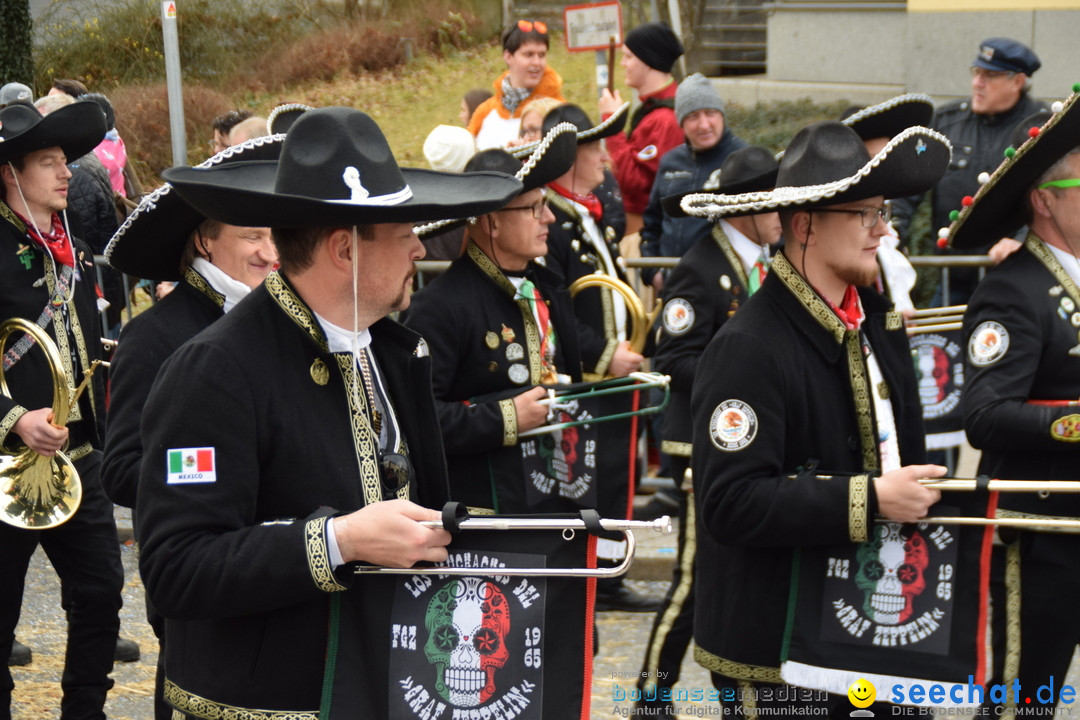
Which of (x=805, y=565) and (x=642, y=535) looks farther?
(x=642, y=535)

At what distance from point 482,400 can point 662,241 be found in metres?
3.20

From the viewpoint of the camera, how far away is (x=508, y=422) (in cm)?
522

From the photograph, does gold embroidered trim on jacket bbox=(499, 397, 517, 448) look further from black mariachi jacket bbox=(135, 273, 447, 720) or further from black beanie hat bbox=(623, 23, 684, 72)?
black beanie hat bbox=(623, 23, 684, 72)

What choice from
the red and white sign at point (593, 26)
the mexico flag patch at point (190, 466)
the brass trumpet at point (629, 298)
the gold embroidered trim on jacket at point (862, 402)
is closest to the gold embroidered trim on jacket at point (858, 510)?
the gold embroidered trim on jacket at point (862, 402)

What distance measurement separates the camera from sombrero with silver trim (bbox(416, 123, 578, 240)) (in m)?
5.39

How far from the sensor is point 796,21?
50.1 ft

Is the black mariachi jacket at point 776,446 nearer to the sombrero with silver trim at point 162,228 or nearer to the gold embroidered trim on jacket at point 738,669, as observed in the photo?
the gold embroidered trim on jacket at point 738,669

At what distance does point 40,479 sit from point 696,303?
8.75ft

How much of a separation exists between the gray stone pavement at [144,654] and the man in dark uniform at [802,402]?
1949 mm

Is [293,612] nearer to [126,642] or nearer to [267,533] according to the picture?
[267,533]

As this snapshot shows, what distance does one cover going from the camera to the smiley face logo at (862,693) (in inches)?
144

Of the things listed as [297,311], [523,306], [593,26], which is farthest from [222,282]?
[593,26]

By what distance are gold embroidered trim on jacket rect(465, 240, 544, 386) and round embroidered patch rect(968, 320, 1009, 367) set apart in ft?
5.56

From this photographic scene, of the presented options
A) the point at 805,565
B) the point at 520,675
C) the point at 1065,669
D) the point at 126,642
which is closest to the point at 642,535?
the point at 126,642
